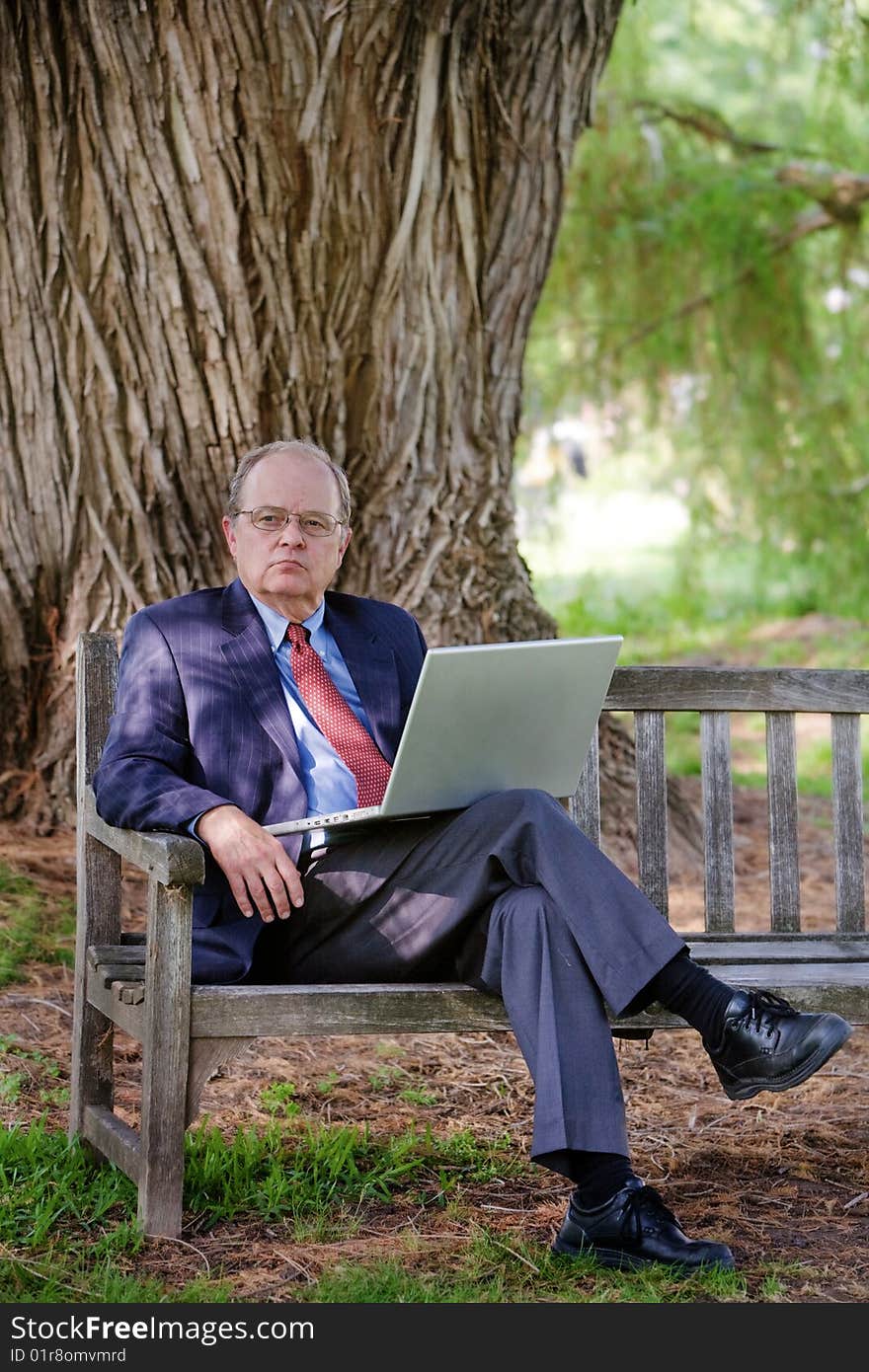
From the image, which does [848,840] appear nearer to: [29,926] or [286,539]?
[286,539]

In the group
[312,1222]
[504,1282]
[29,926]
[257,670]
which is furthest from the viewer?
[29,926]

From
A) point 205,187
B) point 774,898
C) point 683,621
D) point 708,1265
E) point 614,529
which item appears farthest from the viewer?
point 614,529

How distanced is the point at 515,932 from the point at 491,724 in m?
0.37

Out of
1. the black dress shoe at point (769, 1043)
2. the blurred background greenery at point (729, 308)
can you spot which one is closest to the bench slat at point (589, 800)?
the black dress shoe at point (769, 1043)

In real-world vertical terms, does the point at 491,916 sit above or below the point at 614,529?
below

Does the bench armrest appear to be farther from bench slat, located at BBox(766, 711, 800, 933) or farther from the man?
bench slat, located at BBox(766, 711, 800, 933)

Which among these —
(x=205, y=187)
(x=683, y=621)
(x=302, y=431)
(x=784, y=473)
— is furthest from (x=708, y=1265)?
(x=683, y=621)

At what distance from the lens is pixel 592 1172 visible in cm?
266

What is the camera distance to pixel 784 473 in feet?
25.6

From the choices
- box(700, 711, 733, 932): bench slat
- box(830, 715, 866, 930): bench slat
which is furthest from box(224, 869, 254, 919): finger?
box(830, 715, 866, 930): bench slat

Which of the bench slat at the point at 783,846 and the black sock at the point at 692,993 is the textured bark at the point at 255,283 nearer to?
the bench slat at the point at 783,846

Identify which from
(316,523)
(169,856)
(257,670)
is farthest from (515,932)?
(316,523)

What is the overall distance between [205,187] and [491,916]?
2495mm
